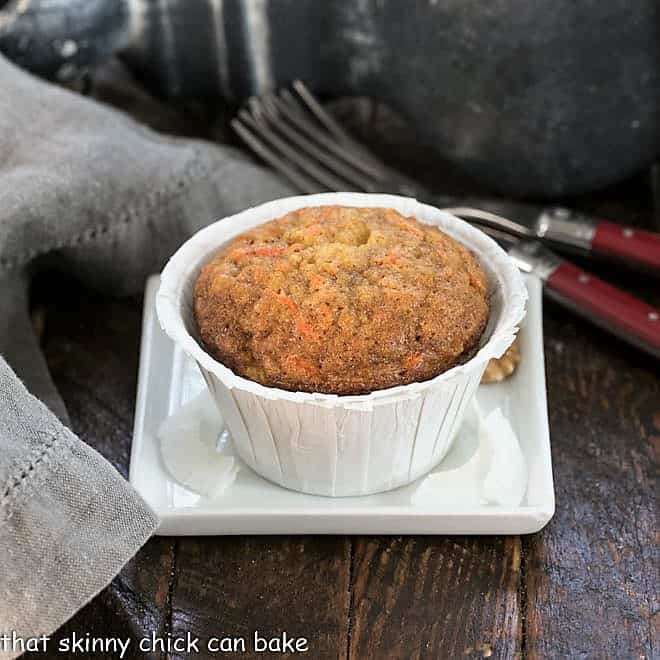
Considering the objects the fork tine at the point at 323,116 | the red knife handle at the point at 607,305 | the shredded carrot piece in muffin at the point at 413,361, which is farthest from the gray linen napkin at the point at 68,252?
the red knife handle at the point at 607,305

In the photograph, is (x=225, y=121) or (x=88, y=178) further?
(x=225, y=121)

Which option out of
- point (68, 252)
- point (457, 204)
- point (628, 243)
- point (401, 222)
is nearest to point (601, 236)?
point (628, 243)

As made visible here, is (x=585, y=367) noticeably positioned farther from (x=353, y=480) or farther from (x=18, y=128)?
(x=18, y=128)

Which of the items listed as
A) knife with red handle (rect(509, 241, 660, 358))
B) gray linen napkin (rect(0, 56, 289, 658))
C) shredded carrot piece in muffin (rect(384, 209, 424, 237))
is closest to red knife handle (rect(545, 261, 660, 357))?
knife with red handle (rect(509, 241, 660, 358))

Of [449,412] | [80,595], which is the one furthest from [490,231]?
[80,595]

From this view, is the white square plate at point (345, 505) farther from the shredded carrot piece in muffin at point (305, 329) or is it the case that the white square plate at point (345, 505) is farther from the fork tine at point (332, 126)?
the fork tine at point (332, 126)

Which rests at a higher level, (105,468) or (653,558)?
(105,468)
